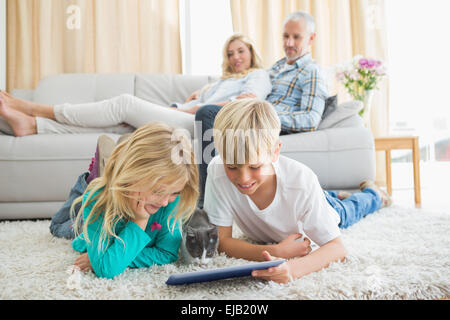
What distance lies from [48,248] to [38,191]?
60cm

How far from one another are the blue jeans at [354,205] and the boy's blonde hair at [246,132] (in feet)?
1.80

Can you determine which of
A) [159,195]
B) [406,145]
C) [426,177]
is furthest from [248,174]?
[426,177]

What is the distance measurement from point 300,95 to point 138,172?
1313mm

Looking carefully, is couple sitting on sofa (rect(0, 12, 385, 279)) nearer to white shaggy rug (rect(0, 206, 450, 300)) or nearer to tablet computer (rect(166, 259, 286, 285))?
white shaggy rug (rect(0, 206, 450, 300))

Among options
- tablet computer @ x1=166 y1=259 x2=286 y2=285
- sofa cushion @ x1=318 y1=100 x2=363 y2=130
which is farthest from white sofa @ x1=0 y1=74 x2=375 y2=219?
tablet computer @ x1=166 y1=259 x2=286 y2=285

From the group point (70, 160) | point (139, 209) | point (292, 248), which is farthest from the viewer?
point (70, 160)

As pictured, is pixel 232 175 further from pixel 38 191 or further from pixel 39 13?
pixel 39 13

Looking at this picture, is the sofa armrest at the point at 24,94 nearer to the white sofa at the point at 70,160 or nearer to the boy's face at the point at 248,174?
the white sofa at the point at 70,160

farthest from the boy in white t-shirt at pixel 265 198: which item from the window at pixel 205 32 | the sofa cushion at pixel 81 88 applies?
the window at pixel 205 32

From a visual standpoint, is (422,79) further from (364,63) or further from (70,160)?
(70,160)

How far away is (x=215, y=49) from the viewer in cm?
311

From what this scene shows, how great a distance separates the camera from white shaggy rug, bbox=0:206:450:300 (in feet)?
2.26

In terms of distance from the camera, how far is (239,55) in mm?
2102
